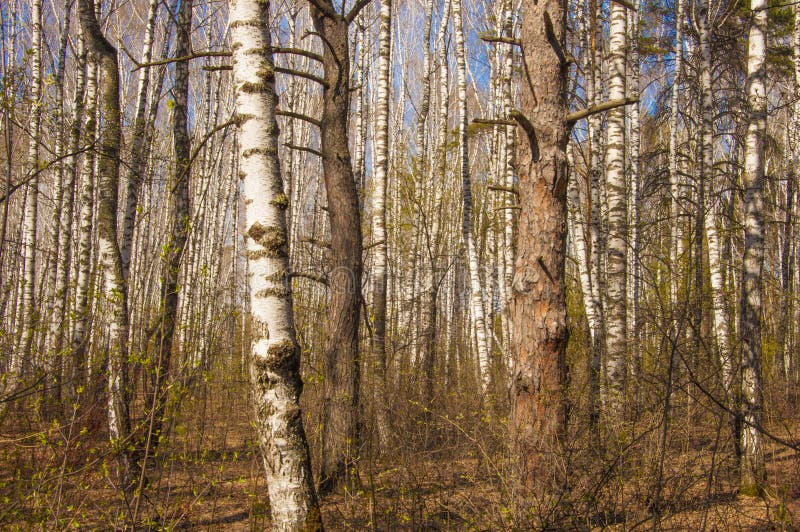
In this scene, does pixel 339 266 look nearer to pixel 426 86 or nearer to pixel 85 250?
pixel 85 250

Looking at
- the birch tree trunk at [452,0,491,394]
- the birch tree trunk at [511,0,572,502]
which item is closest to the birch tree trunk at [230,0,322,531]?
the birch tree trunk at [511,0,572,502]

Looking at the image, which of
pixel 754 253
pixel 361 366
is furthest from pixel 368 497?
pixel 754 253

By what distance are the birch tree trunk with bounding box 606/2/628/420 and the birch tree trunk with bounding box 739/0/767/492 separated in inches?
41.0

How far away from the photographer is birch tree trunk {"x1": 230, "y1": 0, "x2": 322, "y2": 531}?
2627 millimetres

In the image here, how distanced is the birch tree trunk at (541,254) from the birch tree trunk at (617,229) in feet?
5.24

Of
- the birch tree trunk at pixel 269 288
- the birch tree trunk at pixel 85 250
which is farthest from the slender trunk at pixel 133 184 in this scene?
the birch tree trunk at pixel 269 288

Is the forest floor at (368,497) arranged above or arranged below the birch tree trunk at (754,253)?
below

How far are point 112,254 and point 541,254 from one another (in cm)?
353

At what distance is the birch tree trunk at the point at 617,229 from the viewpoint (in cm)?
537

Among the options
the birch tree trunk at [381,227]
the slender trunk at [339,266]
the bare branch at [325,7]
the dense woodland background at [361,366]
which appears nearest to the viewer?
the dense woodland background at [361,366]

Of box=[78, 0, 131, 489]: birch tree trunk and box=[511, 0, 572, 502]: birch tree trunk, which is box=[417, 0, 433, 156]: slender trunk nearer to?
box=[78, 0, 131, 489]: birch tree trunk

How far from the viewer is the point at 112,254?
4.59 m

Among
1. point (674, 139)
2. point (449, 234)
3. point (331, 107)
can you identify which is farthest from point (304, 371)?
point (449, 234)

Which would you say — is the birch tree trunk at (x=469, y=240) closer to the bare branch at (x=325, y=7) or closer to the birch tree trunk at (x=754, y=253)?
the birch tree trunk at (x=754, y=253)
